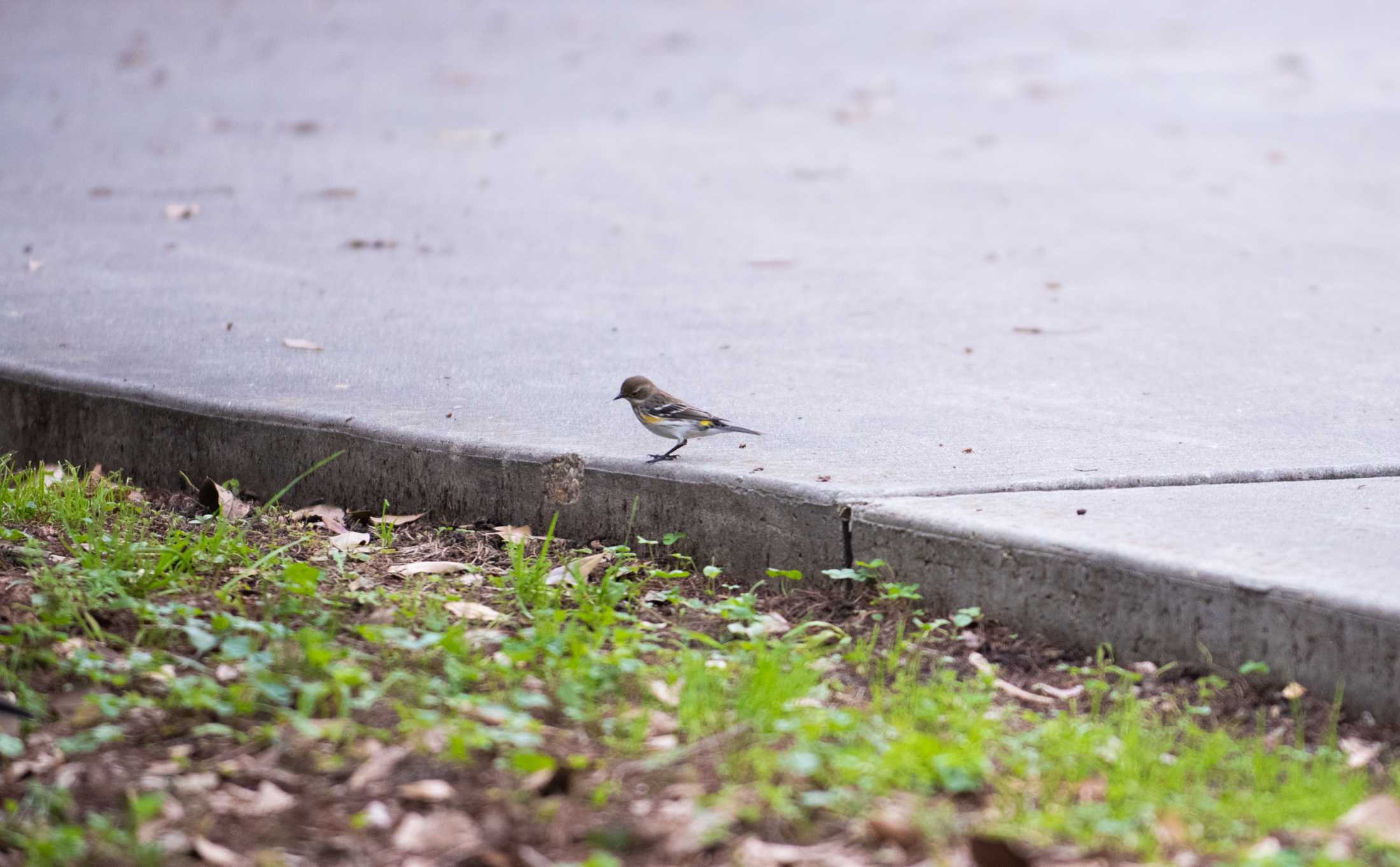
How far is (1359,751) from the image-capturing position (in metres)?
3.17

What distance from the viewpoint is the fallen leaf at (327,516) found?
4621mm

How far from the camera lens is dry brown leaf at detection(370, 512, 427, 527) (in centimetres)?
452

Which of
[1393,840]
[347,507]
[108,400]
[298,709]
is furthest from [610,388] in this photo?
[1393,840]

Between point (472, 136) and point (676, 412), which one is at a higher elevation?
point (472, 136)

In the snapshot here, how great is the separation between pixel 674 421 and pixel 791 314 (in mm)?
2352

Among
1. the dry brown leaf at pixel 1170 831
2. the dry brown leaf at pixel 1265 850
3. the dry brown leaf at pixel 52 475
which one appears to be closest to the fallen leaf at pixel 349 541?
the dry brown leaf at pixel 52 475

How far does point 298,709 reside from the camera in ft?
10.3

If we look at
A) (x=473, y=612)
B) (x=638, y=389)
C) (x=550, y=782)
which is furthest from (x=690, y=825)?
(x=638, y=389)

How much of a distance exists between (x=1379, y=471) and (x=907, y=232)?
459 centimetres

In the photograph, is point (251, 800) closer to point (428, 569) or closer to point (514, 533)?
point (428, 569)

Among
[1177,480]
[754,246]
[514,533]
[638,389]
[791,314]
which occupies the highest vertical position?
[754,246]

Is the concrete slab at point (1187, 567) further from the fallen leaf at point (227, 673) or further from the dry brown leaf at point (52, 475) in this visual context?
the dry brown leaf at point (52, 475)

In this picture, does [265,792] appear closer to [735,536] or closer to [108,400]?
[735,536]

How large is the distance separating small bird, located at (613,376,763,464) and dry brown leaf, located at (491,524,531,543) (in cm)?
42
